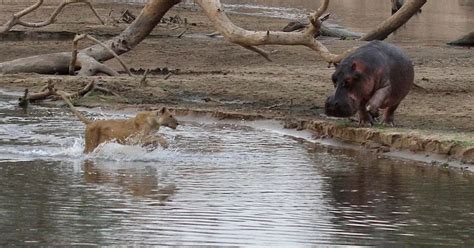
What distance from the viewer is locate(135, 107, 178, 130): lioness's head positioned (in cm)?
1252

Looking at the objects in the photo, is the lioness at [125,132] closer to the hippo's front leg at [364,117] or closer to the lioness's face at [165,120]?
the lioness's face at [165,120]

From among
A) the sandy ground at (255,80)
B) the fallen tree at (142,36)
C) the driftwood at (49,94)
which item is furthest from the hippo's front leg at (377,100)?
the driftwood at (49,94)

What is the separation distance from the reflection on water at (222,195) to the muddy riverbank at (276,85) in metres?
0.72

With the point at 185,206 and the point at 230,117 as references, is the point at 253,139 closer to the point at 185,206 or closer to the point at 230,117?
the point at 230,117

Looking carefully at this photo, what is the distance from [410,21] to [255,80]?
2147cm

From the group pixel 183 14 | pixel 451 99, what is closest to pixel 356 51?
pixel 451 99

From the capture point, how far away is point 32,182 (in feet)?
33.1

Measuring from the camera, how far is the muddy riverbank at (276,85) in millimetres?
13516

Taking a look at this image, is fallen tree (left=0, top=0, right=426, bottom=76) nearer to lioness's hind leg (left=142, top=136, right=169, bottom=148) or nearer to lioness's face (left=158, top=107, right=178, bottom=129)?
lioness's face (left=158, top=107, right=178, bottom=129)

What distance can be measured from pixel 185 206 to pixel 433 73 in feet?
40.1

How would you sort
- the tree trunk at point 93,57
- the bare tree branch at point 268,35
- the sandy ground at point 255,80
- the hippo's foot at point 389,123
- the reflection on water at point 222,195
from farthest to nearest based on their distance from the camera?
the tree trunk at point 93,57 → the bare tree branch at point 268,35 → the sandy ground at point 255,80 → the hippo's foot at point 389,123 → the reflection on water at point 222,195

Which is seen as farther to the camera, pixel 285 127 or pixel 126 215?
pixel 285 127

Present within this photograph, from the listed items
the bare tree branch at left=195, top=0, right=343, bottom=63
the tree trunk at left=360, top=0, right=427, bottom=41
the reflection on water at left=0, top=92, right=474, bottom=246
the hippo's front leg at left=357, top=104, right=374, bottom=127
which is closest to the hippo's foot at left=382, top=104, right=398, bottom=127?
the hippo's front leg at left=357, top=104, right=374, bottom=127

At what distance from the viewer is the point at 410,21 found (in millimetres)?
39781
